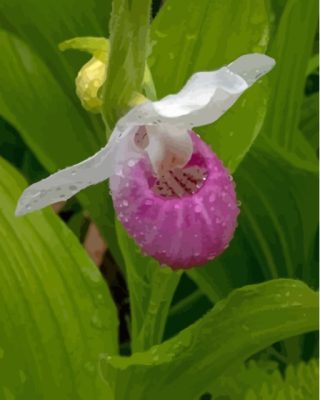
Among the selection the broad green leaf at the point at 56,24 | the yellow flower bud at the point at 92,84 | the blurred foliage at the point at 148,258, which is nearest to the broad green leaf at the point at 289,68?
the blurred foliage at the point at 148,258

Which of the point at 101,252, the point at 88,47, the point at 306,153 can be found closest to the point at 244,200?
the point at 306,153

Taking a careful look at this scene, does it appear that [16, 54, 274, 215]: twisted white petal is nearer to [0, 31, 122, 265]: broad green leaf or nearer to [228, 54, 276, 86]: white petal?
[228, 54, 276, 86]: white petal

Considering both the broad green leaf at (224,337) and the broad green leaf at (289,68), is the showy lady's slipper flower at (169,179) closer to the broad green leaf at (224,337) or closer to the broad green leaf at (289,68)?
the broad green leaf at (224,337)

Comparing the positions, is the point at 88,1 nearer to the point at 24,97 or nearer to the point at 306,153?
the point at 24,97

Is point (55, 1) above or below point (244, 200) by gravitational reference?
above

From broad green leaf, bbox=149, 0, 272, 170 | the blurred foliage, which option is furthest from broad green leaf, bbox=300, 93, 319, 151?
broad green leaf, bbox=149, 0, 272, 170

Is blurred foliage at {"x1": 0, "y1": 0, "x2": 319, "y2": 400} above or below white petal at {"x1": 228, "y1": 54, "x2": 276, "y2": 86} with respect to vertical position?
below

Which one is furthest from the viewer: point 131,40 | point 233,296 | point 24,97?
point 24,97
